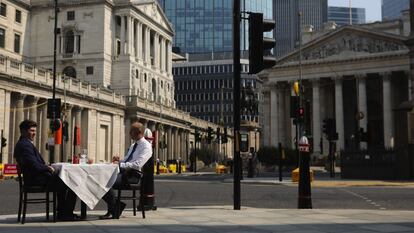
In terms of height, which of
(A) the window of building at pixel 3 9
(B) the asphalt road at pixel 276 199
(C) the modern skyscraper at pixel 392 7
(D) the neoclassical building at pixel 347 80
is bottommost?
(B) the asphalt road at pixel 276 199

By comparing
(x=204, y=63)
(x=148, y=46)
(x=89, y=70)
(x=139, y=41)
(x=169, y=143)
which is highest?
(x=204, y=63)

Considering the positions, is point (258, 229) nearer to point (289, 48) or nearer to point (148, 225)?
point (148, 225)

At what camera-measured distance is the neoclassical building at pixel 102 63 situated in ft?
222

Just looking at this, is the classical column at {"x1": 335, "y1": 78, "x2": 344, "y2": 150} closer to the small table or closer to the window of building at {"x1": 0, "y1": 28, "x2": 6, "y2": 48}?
the window of building at {"x1": 0, "y1": 28, "x2": 6, "y2": 48}

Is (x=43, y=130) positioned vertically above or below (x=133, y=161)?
above

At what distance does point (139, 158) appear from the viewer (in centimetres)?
1113

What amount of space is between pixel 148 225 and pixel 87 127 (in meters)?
59.3

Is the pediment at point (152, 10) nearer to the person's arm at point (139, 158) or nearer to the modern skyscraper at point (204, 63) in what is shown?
the modern skyscraper at point (204, 63)

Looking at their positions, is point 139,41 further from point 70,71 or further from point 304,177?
point 304,177

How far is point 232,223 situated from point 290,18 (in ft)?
287

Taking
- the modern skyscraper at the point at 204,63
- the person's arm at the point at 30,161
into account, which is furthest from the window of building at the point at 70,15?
the person's arm at the point at 30,161

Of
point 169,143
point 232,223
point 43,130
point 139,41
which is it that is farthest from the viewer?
point 169,143

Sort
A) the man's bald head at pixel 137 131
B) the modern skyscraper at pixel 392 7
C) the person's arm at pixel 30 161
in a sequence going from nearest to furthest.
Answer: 1. the person's arm at pixel 30 161
2. the man's bald head at pixel 137 131
3. the modern skyscraper at pixel 392 7

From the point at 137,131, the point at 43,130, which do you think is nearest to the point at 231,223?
the point at 137,131
